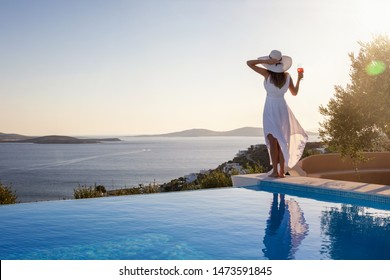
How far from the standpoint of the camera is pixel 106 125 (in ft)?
293

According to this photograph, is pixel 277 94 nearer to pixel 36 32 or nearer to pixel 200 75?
pixel 36 32

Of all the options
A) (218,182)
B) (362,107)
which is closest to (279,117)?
(362,107)

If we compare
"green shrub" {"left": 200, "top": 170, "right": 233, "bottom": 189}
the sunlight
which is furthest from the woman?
"green shrub" {"left": 200, "top": 170, "right": 233, "bottom": 189}

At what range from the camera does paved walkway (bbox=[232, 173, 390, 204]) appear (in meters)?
8.30

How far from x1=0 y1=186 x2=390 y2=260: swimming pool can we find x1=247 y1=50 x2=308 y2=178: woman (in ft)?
3.76

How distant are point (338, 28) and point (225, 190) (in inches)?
414

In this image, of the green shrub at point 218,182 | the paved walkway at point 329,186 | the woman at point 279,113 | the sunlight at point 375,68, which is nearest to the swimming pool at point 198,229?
the paved walkway at point 329,186

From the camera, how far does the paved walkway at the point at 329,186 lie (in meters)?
8.30

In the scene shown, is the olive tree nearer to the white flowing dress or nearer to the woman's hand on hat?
the white flowing dress

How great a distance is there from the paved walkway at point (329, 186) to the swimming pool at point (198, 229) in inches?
7.6

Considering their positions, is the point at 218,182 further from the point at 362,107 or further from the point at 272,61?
the point at 272,61

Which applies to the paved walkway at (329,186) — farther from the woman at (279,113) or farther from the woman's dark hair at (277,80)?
the woman's dark hair at (277,80)

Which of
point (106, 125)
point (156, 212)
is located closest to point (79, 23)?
point (156, 212)

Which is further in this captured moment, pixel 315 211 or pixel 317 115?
pixel 317 115
